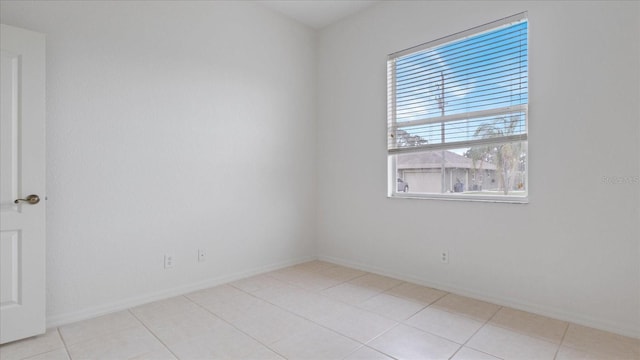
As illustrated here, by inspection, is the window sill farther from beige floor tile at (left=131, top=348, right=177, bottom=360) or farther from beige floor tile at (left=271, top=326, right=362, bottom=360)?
beige floor tile at (left=131, top=348, right=177, bottom=360)

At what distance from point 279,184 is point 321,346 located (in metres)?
2.11

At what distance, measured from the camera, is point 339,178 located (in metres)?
4.09

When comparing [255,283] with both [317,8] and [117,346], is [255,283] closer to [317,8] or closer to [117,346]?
[117,346]

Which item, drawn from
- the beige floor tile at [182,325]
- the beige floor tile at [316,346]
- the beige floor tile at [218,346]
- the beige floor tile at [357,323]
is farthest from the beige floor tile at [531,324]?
the beige floor tile at [182,325]

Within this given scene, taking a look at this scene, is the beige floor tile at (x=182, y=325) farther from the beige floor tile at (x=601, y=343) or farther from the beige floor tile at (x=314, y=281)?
the beige floor tile at (x=601, y=343)

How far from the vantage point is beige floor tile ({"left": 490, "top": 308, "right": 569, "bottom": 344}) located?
2.28 metres

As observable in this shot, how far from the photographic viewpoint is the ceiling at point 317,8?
12.0 ft

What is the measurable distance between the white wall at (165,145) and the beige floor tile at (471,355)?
7.39 feet

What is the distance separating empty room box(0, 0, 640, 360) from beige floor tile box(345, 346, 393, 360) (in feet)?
0.05

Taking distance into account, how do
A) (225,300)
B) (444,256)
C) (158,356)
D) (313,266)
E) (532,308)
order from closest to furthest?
(158,356), (532,308), (225,300), (444,256), (313,266)

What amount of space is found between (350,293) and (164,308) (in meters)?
1.58

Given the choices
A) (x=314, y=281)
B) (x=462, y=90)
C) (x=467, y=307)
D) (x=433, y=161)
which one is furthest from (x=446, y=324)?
(x=462, y=90)

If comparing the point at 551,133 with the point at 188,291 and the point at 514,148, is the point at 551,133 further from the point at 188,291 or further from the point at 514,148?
the point at 188,291

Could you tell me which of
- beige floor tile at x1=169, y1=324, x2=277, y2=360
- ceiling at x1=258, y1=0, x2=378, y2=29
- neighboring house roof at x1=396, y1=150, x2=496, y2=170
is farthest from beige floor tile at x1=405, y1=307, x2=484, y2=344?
ceiling at x1=258, y1=0, x2=378, y2=29
